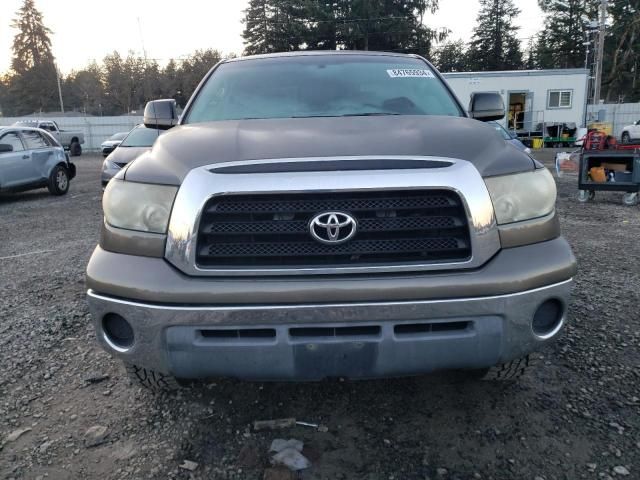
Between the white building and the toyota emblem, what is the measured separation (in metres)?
25.2

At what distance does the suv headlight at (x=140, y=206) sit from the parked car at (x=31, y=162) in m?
10.1

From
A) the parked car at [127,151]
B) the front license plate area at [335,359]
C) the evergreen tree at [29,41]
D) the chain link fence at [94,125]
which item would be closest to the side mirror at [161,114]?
the front license plate area at [335,359]

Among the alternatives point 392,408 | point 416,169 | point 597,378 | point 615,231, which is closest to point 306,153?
point 416,169

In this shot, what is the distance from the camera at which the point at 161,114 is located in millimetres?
3680

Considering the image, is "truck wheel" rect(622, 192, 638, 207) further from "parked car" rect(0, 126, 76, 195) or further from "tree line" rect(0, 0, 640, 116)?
"tree line" rect(0, 0, 640, 116)

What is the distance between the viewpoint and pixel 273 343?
190 cm

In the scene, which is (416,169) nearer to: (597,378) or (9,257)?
(597,378)

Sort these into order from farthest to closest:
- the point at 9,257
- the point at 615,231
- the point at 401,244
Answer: the point at 615,231 → the point at 9,257 → the point at 401,244

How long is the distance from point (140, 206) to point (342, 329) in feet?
3.24

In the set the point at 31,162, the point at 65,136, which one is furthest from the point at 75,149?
the point at 31,162

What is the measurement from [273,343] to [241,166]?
2.33ft

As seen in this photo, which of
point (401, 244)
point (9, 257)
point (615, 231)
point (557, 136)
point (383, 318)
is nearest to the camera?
point (383, 318)

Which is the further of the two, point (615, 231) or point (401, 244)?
point (615, 231)

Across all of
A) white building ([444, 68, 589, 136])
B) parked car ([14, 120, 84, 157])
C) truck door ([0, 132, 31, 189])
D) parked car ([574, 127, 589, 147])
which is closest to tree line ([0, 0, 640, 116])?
white building ([444, 68, 589, 136])
